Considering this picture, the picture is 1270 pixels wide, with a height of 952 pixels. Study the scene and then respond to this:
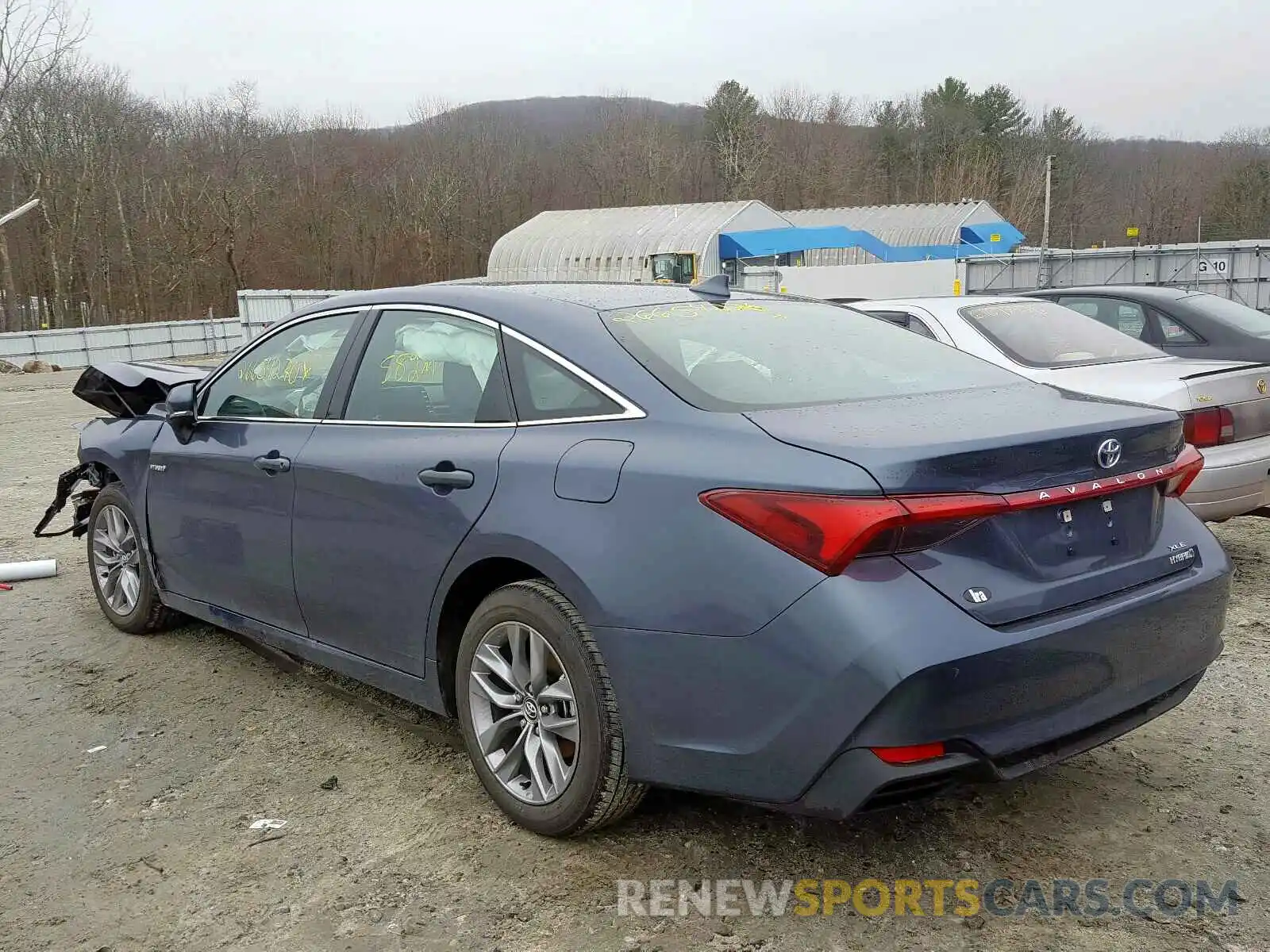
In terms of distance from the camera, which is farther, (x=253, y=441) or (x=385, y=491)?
(x=253, y=441)

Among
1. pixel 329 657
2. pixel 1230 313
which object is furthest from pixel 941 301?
pixel 329 657

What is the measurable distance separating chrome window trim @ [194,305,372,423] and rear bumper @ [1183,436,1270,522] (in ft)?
13.2

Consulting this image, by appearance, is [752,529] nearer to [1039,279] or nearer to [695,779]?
[695,779]

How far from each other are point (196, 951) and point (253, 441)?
2030 millimetres

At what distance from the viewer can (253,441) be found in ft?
13.6

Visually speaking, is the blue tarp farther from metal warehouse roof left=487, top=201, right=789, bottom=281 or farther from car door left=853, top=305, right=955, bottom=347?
car door left=853, top=305, right=955, bottom=347

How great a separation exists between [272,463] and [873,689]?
252cm

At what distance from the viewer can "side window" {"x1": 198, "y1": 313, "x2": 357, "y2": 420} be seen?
13.3 feet

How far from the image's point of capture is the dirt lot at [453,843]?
267 centimetres

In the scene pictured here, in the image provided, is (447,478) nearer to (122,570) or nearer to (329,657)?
(329,657)

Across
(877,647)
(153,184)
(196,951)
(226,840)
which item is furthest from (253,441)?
(153,184)

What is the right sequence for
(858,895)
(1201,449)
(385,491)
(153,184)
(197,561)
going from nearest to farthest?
(858,895) → (385,491) → (197,561) → (1201,449) → (153,184)

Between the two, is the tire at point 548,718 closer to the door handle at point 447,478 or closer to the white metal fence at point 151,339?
the door handle at point 447,478

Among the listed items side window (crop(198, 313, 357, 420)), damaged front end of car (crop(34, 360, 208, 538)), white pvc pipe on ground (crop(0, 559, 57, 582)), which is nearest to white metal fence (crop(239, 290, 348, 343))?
white pvc pipe on ground (crop(0, 559, 57, 582))
